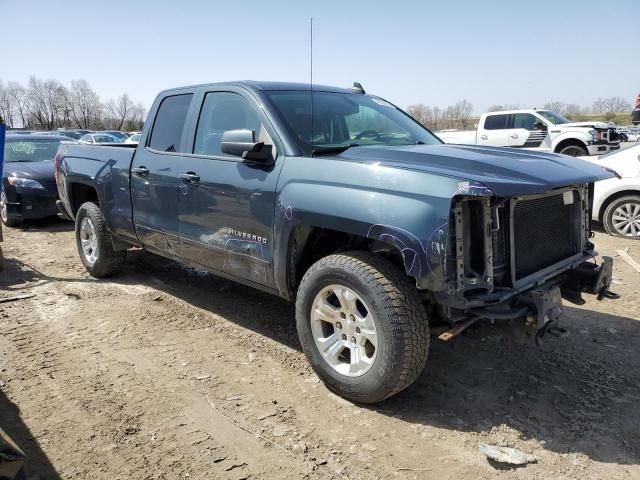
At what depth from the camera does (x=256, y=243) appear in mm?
3592

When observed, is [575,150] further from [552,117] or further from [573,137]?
[552,117]

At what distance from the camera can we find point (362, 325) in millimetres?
3020

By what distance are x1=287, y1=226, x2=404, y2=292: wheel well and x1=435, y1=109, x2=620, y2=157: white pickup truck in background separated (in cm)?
1190

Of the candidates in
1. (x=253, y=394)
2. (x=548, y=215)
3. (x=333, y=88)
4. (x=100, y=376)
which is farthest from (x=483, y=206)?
(x=100, y=376)

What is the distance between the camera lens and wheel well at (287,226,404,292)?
3340mm

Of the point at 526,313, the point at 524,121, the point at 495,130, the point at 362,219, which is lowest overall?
the point at 526,313

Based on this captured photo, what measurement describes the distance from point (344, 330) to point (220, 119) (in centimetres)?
202

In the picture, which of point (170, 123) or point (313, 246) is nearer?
point (313, 246)

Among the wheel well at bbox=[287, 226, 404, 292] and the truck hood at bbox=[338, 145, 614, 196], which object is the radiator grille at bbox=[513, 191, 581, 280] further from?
the wheel well at bbox=[287, 226, 404, 292]

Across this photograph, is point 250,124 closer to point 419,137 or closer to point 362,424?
point 419,137

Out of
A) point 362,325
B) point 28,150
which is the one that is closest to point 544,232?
point 362,325

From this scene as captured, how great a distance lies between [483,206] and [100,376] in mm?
2760

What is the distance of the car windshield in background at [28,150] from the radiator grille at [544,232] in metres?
9.80

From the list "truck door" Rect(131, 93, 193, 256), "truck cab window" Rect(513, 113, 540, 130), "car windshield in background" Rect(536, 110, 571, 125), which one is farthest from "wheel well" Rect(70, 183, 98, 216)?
"car windshield in background" Rect(536, 110, 571, 125)
